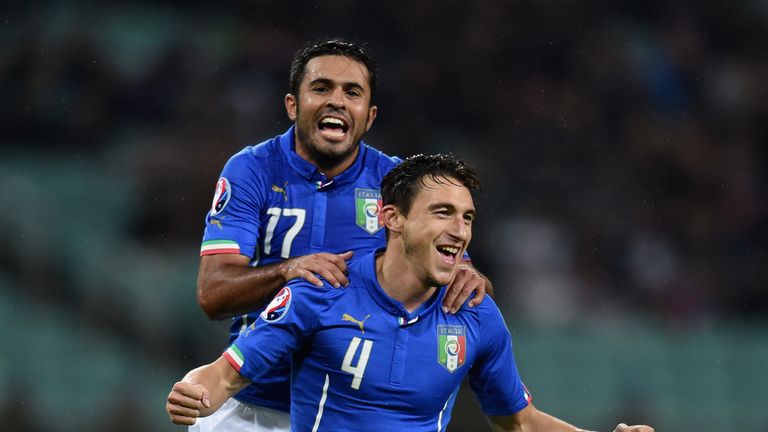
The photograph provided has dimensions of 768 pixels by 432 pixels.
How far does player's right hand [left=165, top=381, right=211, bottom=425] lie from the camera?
3.28 meters

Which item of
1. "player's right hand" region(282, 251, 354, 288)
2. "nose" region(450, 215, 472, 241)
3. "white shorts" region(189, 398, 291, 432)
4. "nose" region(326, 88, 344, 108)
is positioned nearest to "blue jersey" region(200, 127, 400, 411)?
"white shorts" region(189, 398, 291, 432)

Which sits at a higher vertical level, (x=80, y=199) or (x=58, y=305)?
(x=80, y=199)

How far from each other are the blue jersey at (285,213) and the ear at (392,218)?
16.1 inches

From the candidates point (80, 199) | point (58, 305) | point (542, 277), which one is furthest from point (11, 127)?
point (542, 277)

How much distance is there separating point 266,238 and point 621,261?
5.61m

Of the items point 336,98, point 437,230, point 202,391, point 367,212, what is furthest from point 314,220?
point 202,391

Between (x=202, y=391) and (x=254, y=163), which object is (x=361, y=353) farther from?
(x=254, y=163)

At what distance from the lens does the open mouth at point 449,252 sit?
3.57m

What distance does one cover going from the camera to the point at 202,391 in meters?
3.33

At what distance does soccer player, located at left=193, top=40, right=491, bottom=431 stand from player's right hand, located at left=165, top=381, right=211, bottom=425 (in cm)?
66

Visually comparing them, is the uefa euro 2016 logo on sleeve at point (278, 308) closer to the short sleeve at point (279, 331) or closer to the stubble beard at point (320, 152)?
the short sleeve at point (279, 331)

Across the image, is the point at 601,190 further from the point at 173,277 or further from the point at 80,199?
the point at 80,199

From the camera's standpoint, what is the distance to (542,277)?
8945 millimetres

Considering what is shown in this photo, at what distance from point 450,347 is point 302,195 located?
2.73 ft
